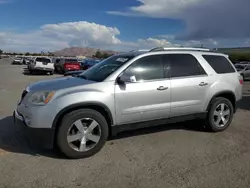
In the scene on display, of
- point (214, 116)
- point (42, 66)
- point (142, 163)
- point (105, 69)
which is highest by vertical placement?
point (105, 69)

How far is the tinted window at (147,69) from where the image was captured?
16.2 feet


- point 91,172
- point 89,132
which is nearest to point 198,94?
point 89,132

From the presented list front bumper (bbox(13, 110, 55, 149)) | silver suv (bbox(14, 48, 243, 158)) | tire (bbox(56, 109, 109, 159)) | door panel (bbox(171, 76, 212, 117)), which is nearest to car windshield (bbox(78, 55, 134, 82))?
silver suv (bbox(14, 48, 243, 158))

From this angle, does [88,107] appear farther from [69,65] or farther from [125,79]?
[69,65]

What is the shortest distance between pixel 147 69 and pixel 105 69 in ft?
2.58

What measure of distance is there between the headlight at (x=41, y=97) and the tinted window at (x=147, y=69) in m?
1.35

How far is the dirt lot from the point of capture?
3.65 metres

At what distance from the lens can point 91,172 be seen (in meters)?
3.93

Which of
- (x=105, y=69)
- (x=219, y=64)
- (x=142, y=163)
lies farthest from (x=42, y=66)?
(x=142, y=163)

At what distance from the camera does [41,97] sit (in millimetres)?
4344

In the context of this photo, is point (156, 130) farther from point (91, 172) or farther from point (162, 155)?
point (91, 172)

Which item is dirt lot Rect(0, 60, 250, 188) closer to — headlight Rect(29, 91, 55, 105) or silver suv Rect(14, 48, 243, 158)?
silver suv Rect(14, 48, 243, 158)

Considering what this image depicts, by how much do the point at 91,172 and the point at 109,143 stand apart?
127cm

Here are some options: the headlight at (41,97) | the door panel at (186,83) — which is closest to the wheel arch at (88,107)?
the headlight at (41,97)
